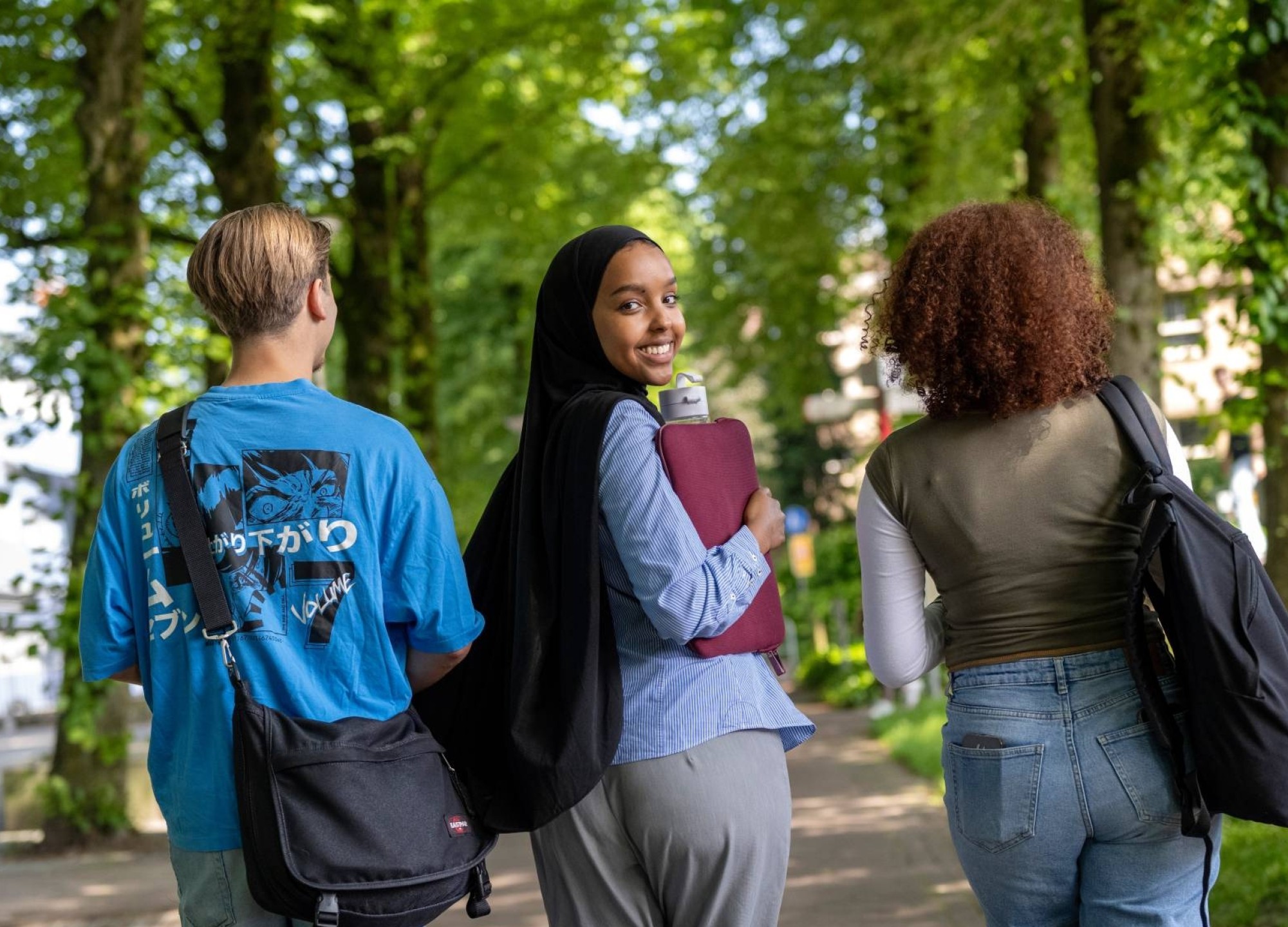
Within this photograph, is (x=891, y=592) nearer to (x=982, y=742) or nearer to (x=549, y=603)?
(x=982, y=742)

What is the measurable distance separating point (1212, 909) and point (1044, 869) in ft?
11.7

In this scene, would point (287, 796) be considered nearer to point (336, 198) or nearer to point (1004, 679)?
point (1004, 679)

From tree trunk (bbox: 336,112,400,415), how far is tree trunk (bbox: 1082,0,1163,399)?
7.02 m

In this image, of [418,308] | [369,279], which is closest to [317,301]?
[369,279]

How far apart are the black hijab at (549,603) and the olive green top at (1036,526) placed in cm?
62

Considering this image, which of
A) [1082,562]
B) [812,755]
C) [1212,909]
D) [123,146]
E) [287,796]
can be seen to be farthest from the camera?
[812,755]

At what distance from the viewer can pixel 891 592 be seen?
9.42 ft

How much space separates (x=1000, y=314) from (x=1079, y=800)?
0.85 m

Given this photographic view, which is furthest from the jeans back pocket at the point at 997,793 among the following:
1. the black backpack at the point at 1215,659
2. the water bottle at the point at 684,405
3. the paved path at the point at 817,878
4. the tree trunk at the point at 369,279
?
the tree trunk at the point at 369,279

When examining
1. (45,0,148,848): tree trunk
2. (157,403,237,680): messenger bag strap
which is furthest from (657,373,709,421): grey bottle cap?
(45,0,148,848): tree trunk

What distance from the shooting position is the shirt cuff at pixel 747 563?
2783 mm

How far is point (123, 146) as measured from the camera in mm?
10328

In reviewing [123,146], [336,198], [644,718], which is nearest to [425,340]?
[336,198]

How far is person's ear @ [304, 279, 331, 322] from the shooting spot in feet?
8.92
